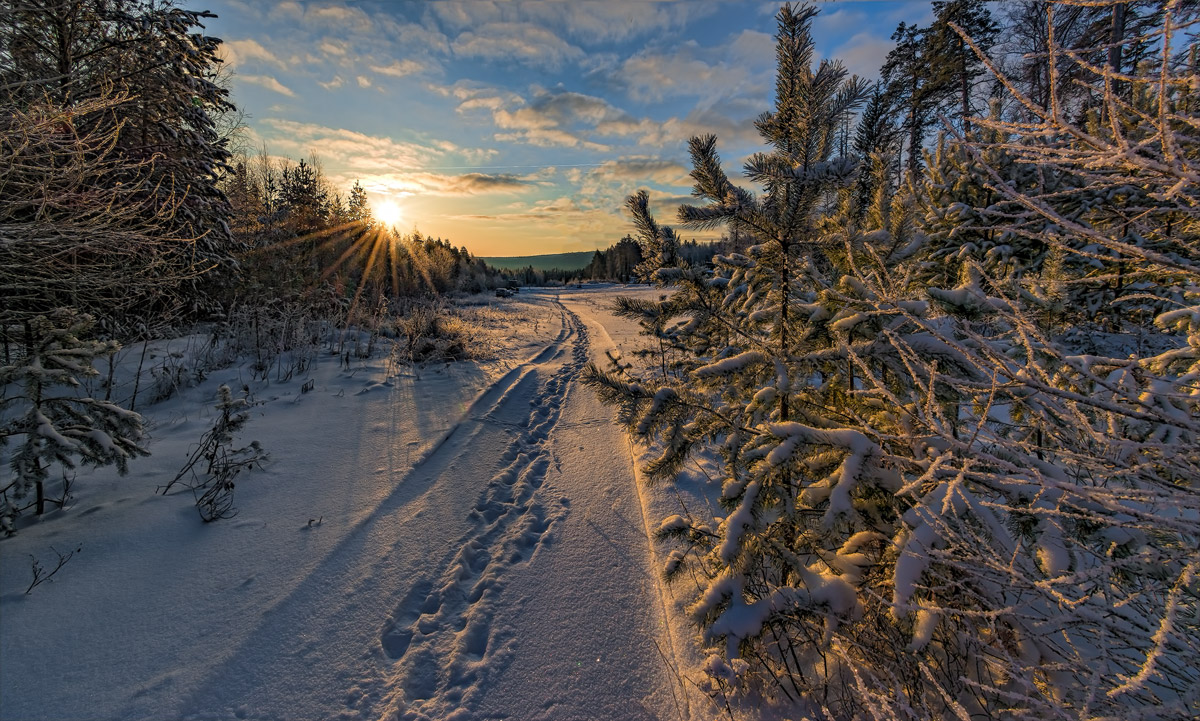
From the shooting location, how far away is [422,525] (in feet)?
11.2

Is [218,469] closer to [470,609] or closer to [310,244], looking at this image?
[470,609]

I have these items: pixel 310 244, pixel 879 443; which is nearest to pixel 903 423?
pixel 879 443

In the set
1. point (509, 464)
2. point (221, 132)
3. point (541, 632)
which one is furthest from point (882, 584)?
point (221, 132)

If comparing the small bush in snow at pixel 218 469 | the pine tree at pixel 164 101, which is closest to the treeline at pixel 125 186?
the pine tree at pixel 164 101

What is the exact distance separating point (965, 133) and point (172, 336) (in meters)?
10.6

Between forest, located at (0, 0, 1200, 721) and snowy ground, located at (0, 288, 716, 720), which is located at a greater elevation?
forest, located at (0, 0, 1200, 721)

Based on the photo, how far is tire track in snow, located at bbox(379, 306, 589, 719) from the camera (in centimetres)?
222

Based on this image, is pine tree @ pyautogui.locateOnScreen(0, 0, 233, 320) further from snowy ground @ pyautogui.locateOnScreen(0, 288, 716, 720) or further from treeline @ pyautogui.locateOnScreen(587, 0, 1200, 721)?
treeline @ pyautogui.locateOnScreen(587, 0, 1200, 721)

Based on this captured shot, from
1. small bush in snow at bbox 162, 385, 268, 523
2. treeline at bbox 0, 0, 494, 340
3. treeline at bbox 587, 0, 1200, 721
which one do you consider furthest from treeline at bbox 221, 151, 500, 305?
treeline at bbox 587, 0, 1200, 721

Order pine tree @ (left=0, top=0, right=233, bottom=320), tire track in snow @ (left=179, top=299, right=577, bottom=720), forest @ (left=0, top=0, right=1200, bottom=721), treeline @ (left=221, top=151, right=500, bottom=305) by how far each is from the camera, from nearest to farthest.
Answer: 1. forest @ (left=0, top=0, right=1200, bottom=721)
2. tire track in snow @ (left=179, top=299, right=577, bottom=720)
3. pine tree @ (left=0, top=0, right=233, bottom=320)
4. treeline @ (left=221, top=151, right=500, bottom=305)

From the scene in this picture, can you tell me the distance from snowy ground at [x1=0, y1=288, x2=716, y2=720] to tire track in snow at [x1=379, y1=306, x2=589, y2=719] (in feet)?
0.04

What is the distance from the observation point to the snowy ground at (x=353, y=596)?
2125 mm

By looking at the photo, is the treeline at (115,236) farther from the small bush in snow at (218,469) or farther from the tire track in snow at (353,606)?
the tire track in snow at (353,606)

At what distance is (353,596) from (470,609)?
0.68 meters
